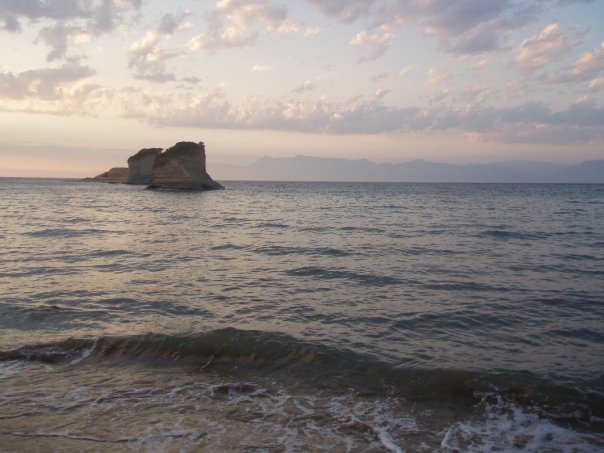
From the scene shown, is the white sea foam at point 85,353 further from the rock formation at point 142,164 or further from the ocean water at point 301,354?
the rock formation at point 142,164

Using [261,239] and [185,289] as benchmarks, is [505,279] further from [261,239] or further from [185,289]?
[261,239]

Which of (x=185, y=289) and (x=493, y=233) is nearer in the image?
(x=185, y=289)

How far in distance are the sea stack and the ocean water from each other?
200 feet

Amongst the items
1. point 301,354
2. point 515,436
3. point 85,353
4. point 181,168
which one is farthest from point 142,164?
point 515,436

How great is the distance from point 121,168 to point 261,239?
5774 inches

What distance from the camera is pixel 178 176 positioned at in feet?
253

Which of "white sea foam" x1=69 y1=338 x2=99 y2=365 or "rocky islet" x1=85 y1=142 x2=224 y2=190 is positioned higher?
"rocky islet" x1=85 y1=142 x2=224 y2=190

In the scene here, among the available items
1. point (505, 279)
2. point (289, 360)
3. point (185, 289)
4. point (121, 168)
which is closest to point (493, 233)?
point (505, 279)

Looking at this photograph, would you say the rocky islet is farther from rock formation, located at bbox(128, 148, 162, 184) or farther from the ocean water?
the ocean water

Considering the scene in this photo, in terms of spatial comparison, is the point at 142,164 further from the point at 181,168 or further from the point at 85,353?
the point at 85,353

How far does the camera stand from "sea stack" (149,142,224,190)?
247ft

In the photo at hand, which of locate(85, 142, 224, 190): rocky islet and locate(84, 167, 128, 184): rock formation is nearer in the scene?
locate(85, 142, 224, 190): rocky islet

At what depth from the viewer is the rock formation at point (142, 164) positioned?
9919cm

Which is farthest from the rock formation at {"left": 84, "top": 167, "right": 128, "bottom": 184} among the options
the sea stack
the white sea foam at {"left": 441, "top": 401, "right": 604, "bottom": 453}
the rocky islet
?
the white sea foam at {"left": 441, "top": 401, "right": 604, "bottom": 453}
